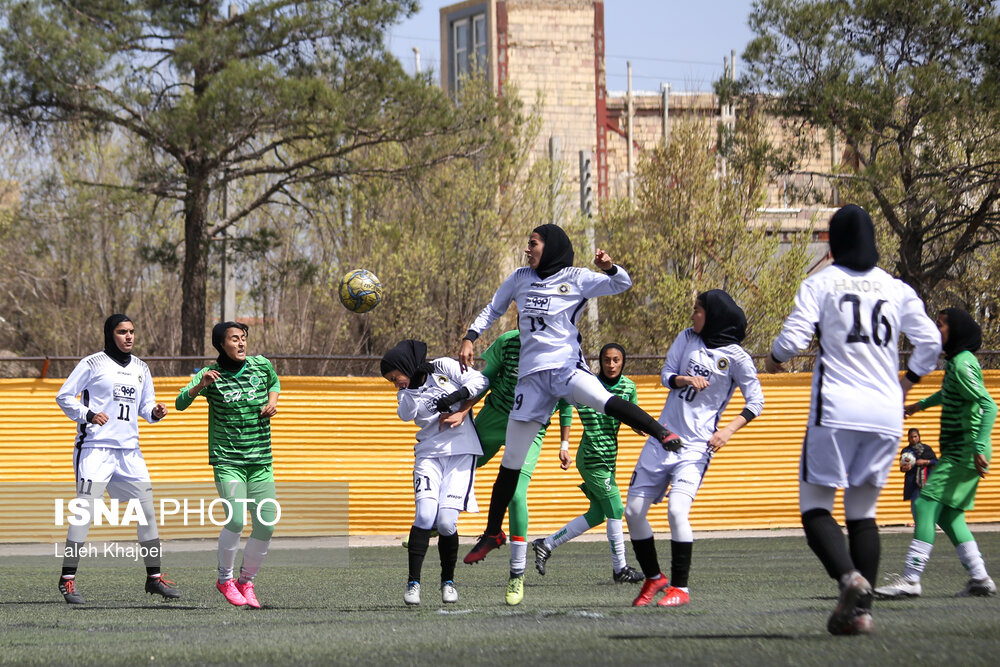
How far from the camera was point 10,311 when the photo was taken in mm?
35719

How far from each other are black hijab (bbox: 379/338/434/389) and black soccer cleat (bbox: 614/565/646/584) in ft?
9.91

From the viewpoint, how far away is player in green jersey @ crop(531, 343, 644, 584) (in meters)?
10.6

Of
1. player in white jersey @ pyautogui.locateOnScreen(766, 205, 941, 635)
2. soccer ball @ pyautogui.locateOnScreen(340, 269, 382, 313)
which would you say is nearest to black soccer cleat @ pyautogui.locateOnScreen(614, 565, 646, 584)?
A: player in white jersey @ pyautogui.locateOnScreen(766, 205, 941, 635)

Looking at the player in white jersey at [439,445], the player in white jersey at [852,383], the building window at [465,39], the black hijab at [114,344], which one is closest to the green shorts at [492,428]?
the player in white jersey at [439,445]

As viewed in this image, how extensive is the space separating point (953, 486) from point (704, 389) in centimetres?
254

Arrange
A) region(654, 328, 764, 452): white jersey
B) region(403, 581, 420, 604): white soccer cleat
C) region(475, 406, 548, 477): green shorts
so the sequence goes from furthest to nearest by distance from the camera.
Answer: region(475, 406, 548, 477): green shorts, region(403, 581, 420, 604): white soccer cleat, region(654, 328, 764, 452): white jersey

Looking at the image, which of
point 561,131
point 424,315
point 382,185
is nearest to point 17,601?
point 382,185

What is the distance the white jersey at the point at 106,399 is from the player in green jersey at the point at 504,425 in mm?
2788

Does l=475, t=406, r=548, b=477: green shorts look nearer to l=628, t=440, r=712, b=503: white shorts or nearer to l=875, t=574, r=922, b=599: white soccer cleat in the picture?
l=628, t=440, r=712, b=503: white shorts

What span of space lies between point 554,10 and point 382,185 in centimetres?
2230

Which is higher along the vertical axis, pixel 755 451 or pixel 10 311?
pixel 10 311

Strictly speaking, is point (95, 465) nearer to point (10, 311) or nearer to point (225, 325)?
point (225, 325)

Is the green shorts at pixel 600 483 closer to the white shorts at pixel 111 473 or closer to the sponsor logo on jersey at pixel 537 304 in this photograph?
the sponsor logo on jersey at pixel 537 304

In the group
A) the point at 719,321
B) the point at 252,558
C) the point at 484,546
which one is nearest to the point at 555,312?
the point at 719,321
